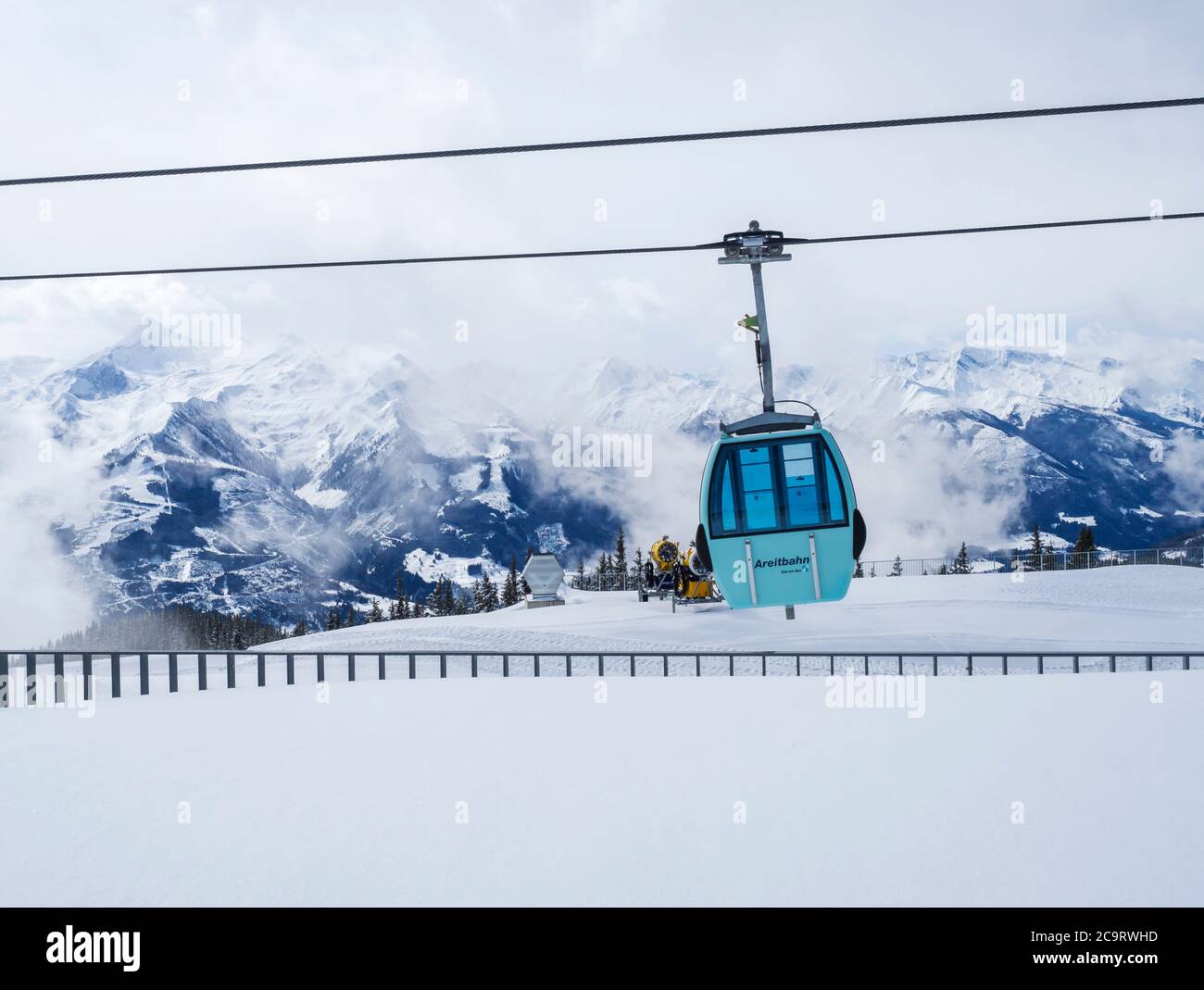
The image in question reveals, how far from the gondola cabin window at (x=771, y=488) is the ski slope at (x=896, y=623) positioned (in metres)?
27.4

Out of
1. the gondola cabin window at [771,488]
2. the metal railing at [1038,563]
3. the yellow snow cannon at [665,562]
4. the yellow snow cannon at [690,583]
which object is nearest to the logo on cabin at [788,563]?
the gondola cabin window at [771,488]

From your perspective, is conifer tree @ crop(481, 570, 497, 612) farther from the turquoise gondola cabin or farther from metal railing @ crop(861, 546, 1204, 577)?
the turquoise gondola cabin

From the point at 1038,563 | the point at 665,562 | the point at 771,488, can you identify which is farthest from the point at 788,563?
the point at 1038,563

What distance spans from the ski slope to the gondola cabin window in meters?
27.4

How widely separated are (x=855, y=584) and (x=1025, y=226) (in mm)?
62307

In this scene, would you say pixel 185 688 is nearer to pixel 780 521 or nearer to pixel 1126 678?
pixel 780 521

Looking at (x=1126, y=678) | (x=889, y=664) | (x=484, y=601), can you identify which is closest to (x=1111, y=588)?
(x=889, y=664)

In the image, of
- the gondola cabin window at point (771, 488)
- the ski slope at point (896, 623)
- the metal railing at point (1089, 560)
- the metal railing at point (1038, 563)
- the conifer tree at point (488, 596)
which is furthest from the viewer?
the conifer tree at point (488, 596)

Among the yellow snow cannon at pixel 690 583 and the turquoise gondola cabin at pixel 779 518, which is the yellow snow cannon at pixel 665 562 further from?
the turquoise gondola cabin at pixel 779 518

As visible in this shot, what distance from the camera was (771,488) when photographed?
12852 mm

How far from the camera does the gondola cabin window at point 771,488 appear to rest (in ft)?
41.7

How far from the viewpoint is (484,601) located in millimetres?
126438

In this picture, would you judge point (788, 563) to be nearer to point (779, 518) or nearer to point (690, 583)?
point (779, 518)

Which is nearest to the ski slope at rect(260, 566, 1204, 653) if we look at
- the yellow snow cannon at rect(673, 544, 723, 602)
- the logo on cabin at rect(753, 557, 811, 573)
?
the yellow snow cannon at rect(673, 544, 723, 602)
